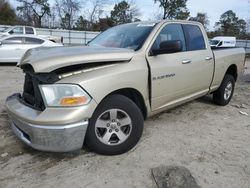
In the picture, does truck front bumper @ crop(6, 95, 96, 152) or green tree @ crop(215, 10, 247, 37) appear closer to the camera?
truck front bumper @ crop(6, 95, 96, 152)

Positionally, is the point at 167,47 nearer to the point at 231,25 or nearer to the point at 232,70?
the point at 232,70

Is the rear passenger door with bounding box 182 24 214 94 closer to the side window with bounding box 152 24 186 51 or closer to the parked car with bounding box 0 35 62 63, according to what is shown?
the side window with bounding box 152 24 186 51

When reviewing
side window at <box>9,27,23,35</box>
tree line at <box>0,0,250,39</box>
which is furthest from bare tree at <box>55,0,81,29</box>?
side window at <box>9,27,23,35</box>

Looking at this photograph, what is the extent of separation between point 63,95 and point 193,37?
115 inches

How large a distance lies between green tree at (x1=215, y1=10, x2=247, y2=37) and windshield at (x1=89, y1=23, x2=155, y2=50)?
49661 mm

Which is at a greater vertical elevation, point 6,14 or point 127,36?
point 6,14

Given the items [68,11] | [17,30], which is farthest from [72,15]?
[17,30]

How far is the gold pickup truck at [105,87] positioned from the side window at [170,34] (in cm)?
2

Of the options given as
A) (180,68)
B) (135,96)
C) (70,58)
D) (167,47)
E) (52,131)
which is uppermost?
(167,47)

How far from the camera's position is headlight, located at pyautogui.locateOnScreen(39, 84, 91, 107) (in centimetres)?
307

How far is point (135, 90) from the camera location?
3.77 meters

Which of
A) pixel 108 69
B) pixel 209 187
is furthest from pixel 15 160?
pixel 209 187

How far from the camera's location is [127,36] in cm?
442

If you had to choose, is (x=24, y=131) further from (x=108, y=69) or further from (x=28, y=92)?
(x=108, y=69)
